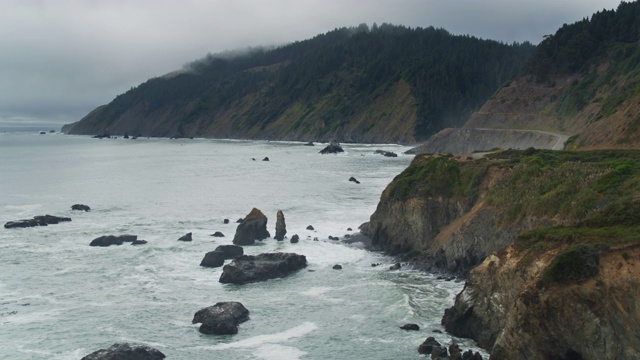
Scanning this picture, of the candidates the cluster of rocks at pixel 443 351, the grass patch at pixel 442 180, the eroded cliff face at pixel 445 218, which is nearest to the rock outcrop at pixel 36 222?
the eroded cliff face at pixel 445 218

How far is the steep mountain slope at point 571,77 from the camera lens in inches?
5182

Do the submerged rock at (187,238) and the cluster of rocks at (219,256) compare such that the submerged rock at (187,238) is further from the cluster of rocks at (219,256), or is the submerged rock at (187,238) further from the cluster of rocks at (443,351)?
the cluster of rocks at (443,351)

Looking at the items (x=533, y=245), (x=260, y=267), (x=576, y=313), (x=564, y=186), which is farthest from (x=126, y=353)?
(x=564, y=186)

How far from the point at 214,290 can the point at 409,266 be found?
16435 millimetres

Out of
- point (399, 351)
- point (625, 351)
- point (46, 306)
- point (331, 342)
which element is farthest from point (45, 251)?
point (625, 351)

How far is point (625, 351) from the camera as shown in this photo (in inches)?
1024

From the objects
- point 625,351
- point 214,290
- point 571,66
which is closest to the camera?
point 625,351

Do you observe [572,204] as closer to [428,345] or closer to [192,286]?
[428,345]

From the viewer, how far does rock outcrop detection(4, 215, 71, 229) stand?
7288 cm

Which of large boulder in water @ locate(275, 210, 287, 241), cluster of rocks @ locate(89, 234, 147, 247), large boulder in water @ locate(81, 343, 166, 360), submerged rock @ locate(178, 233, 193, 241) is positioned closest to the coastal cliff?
large boulder in water @ locate(275, 210, 287, 241)

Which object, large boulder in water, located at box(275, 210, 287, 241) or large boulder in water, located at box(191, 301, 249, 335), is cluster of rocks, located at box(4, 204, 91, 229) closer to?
large boulder in water, located at box(275, 210, 287, 241)

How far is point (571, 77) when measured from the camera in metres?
157

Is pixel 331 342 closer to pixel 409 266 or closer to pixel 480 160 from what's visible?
pixel 409 266

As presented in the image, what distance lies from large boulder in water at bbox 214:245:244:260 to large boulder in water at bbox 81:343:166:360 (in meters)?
22.8
